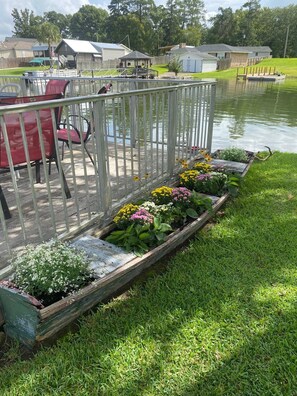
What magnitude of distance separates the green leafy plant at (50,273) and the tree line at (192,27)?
218 ft

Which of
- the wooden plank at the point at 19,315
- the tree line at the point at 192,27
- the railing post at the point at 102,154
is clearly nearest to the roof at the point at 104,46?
the tree line at the point at 192,27

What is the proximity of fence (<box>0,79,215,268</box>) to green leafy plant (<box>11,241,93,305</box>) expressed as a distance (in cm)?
19

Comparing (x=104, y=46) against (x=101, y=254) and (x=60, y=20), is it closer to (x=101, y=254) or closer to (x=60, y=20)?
(x=101, y=254)

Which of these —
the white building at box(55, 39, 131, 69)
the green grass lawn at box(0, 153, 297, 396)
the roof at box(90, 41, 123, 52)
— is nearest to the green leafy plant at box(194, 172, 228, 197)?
the green grass lawn at box(0, 153, 297, 396)

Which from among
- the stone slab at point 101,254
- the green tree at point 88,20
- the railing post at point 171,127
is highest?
the green tree at point 88,20

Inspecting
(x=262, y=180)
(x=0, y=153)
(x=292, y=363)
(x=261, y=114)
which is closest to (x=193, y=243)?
(x=292, y=363)

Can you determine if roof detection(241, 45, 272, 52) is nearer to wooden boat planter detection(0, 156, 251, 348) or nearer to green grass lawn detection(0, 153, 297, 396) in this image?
green grass lawn detection(0, 153, 297, 396)

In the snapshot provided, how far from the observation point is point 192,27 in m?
71.2

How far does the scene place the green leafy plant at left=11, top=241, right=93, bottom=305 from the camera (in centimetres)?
171

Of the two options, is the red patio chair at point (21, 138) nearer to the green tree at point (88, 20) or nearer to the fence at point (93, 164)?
the fence at point (93, 164)

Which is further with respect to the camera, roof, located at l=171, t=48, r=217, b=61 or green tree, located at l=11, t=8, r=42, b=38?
green tree, located at l=11, t=8, r=42, b=38

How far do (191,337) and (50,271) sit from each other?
2.92 ft

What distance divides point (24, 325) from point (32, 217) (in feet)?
3.67

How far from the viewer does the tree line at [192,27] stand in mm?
60450
